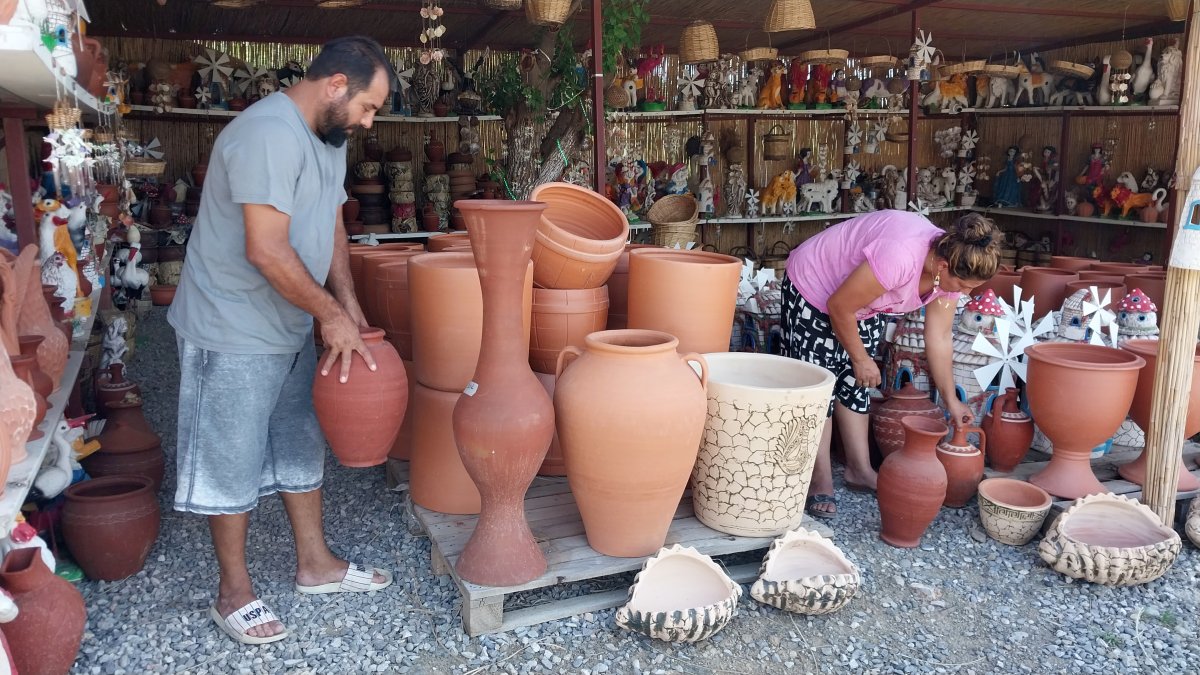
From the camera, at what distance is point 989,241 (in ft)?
9.30

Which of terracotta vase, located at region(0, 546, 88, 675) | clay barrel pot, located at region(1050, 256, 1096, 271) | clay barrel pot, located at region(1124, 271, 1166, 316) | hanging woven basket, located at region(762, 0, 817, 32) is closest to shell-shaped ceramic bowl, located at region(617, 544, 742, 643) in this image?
terracotta vase, located at region(0, 546, 88, 675)

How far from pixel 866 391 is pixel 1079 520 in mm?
848

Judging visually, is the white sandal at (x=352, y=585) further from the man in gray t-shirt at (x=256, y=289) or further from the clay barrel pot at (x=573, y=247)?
the clay barrel pot at (x=573, y=247)

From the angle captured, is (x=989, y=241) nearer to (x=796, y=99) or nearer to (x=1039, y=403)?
(x=1039, y=403)

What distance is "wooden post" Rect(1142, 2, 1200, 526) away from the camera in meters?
2.71

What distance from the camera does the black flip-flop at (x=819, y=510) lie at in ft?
10.6

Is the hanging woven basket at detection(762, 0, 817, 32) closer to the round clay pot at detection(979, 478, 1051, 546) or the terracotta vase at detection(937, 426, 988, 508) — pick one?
the terracotta vase at detection(937, 426, 988, 508)

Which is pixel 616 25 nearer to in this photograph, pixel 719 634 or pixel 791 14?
pixel 791 14

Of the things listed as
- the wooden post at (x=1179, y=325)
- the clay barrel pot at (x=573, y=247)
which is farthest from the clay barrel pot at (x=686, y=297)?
the wooden post at (x=1179, y=325)

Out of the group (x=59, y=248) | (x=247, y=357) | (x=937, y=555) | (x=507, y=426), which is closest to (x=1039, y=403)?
(x=937, y=555)

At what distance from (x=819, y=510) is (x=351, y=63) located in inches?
87.9

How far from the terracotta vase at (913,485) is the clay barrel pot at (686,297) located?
0.71 m

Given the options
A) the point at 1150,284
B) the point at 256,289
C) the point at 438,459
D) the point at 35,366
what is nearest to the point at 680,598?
the point at 438,459

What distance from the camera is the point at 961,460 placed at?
10.5 feet
